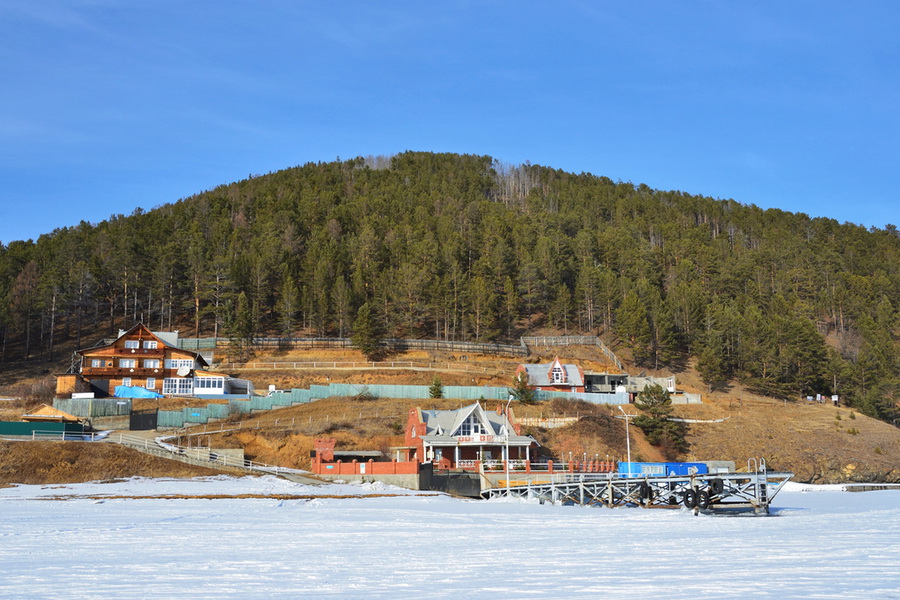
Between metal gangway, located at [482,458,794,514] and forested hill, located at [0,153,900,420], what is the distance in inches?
1827

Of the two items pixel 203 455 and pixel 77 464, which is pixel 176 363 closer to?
pixel 203 455

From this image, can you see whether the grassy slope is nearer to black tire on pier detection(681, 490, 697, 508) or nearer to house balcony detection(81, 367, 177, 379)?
house balcony detection(81, 367, 177, 379)

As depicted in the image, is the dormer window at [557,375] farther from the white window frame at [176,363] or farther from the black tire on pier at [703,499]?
the black tire on pier at [703,499]

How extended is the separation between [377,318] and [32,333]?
161ft

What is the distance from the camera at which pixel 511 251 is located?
120 metres

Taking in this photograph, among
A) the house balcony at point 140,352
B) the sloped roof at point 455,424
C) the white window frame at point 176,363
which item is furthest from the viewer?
the white window frame at point 176,363

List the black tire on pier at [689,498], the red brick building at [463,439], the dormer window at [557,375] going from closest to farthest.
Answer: the black tire on pier at [689,498] → the red brick building at [463,439] → the dormer window at [557,375]

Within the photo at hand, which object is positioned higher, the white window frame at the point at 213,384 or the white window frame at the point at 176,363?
the white window frame at the point at 176,363

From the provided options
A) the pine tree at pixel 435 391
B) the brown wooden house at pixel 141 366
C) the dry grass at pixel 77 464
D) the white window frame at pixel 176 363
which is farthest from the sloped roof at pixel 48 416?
the pine tree at pixel 435 391

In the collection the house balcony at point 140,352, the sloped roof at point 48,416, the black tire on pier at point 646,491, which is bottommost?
the black tire on pier at point 646,491

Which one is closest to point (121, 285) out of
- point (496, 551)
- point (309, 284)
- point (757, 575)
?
point (309, 284)

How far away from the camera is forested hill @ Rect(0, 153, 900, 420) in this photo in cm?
9500

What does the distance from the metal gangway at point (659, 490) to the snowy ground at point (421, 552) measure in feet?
6.54

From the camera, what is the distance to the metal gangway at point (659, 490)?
123ft
